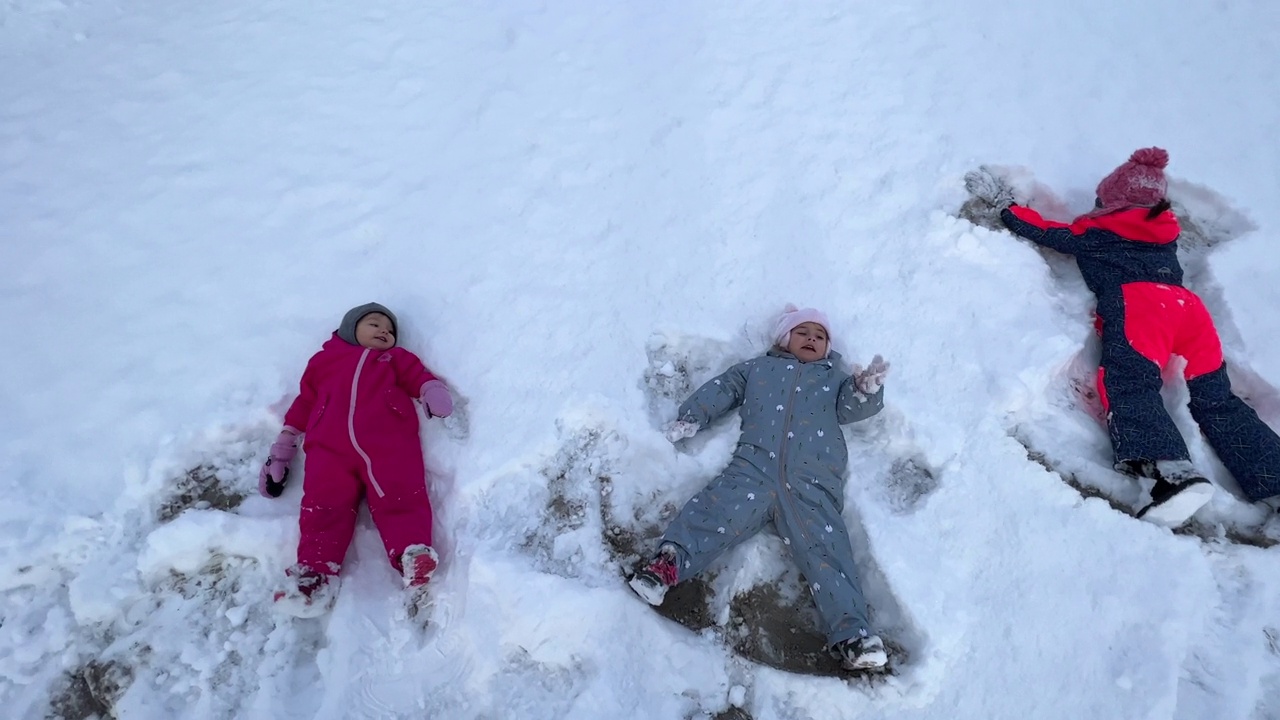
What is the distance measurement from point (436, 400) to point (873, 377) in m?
2.12

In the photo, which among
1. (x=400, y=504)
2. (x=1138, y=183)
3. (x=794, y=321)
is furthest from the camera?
(x=1138, y=183)

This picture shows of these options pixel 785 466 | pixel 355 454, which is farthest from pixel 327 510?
pixel 785 466

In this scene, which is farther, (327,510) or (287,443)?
(287,443)

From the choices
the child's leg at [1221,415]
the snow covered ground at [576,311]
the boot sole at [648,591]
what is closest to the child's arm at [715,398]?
the snow covered ground at [576,311]

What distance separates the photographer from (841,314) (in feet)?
12.6

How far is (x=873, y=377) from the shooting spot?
3.23 meters

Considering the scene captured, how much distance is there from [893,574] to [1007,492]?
71 centimetres

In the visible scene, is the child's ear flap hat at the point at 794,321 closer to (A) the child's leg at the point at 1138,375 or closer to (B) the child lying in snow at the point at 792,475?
(B) the child lying in snow at the point at 792,475

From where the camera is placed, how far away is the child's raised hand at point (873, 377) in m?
3.23

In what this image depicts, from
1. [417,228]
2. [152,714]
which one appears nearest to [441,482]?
[152,714]

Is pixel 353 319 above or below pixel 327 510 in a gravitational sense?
above

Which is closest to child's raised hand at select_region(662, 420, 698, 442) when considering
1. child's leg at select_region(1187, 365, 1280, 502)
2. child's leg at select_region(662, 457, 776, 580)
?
child's leg at select_region(662, 457, 776, 580)

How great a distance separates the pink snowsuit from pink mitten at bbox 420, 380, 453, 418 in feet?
0.30

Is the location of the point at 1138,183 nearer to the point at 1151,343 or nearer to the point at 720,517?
the point at 1151,343
